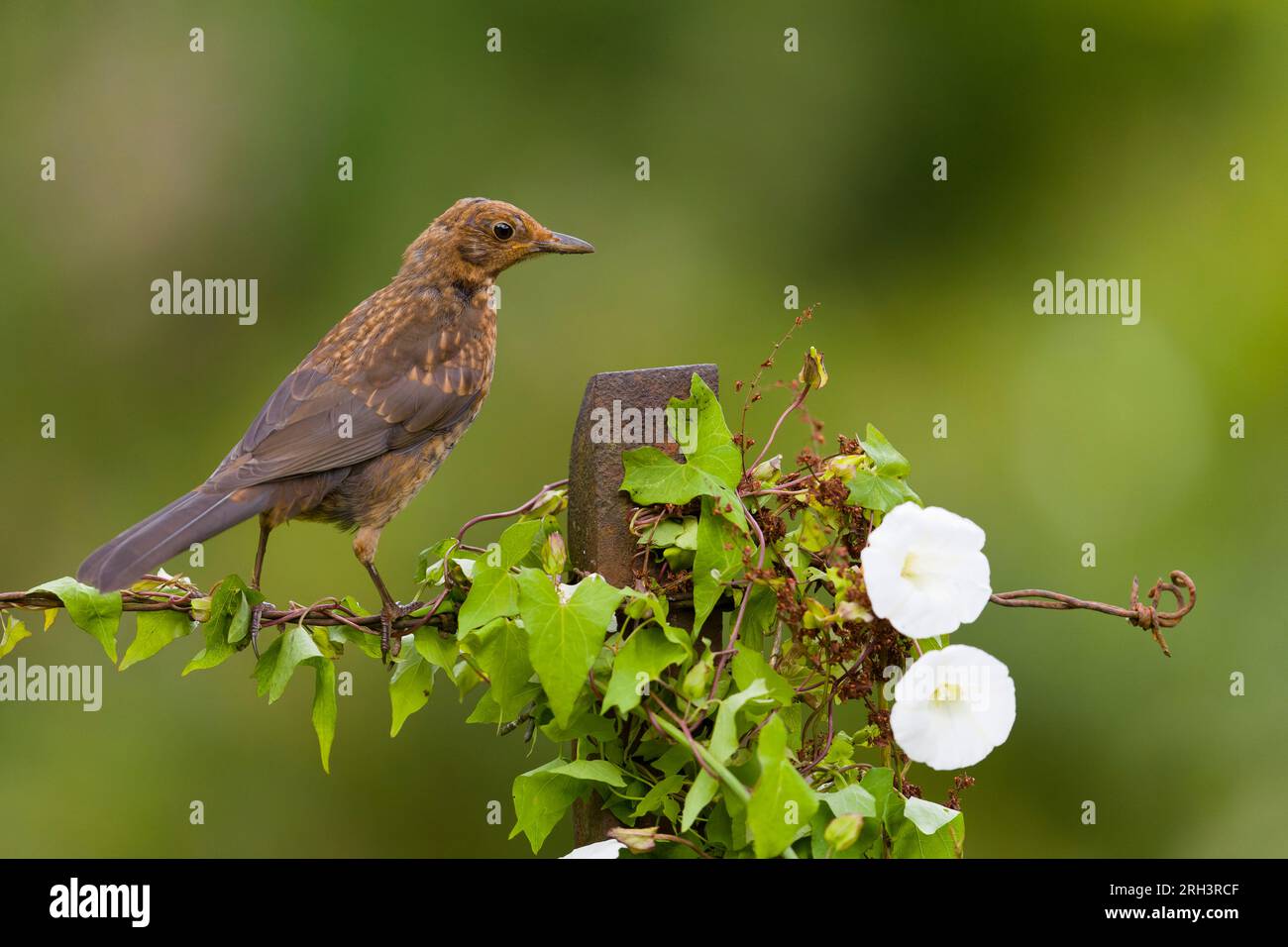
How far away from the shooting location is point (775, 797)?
1.89 m

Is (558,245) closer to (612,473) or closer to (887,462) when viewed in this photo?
(612,473)

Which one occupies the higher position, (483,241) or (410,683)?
(483,241)

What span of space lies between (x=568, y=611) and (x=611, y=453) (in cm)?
32

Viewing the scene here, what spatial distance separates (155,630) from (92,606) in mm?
112

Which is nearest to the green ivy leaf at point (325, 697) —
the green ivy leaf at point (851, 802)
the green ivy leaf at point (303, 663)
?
the green ivy leaf at point (303, 663)

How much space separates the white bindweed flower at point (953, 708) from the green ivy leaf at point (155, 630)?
3.84 feet

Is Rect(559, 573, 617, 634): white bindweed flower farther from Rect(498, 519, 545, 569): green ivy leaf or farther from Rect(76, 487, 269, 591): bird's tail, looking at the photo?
Rect(76, 487, 269, 591): bird's tail

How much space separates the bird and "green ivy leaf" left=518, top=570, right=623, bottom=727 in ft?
2.72

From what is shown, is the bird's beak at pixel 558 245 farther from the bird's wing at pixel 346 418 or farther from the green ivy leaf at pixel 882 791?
the green ivy leaf at pixel 882 791

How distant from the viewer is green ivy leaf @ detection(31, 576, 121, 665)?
7.53 ft

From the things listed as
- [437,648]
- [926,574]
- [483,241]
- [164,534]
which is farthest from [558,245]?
[926,574]

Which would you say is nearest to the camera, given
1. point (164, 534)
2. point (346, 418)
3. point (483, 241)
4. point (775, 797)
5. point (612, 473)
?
point (775, 797)

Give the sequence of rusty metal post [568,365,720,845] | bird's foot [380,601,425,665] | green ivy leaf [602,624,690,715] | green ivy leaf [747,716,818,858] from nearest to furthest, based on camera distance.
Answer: green ivy leaf [747,716,818,858] < green ivy leaf [602,624,690,715] < rusty metal post [568,365,720,845] < bird's foot [380,601,425,665]

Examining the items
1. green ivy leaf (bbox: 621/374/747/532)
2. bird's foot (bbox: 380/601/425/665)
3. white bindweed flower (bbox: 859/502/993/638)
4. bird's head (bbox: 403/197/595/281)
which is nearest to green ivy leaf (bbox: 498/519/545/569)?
green ivy leaf (bbox: 621/374/747/532)
